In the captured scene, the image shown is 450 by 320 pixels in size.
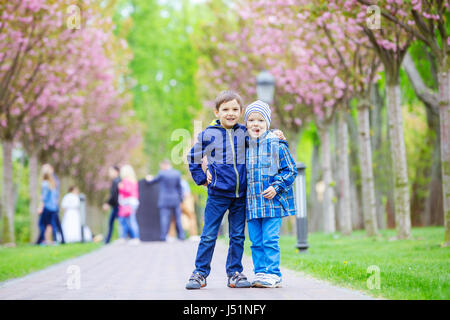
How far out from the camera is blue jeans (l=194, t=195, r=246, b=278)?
716 centimetres

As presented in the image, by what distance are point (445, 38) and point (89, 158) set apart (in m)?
26.1

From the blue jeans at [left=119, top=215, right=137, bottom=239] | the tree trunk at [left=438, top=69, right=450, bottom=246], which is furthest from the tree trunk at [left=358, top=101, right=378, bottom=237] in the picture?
the blue jeans at [left=119, top=215, right=137, bottom=239]

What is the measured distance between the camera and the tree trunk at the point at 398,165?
14031mm

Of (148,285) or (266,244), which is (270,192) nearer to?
(266,244)

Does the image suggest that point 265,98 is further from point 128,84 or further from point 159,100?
point 159,100

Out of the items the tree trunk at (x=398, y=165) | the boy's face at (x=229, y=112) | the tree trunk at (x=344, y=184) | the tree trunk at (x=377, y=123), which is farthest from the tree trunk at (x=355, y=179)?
the boy's face at (x=229, y=112)

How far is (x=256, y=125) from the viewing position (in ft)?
23.5

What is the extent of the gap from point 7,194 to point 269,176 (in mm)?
15499

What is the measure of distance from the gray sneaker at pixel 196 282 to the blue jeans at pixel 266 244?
0.55 meters

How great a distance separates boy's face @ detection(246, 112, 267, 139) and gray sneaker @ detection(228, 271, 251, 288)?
1.38 metres

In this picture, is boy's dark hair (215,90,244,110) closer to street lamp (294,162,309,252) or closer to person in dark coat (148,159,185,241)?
street lamp (294,162,309,252)

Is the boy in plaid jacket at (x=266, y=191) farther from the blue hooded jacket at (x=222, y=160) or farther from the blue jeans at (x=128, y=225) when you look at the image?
the blue jeans at (x=128, y=225)
